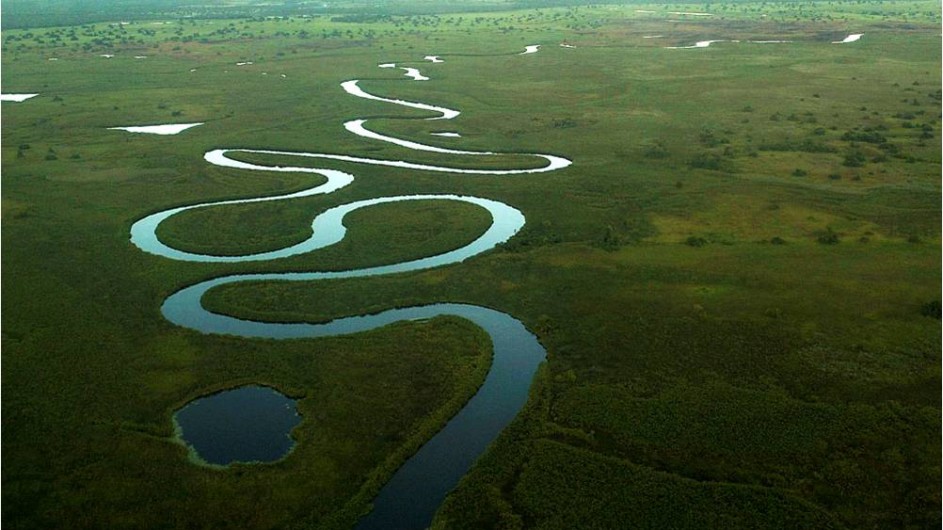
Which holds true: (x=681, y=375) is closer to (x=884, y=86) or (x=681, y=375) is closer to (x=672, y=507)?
(x=672, y=507)

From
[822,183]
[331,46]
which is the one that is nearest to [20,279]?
[822,183]

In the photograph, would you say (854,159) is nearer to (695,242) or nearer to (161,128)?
(695,242)

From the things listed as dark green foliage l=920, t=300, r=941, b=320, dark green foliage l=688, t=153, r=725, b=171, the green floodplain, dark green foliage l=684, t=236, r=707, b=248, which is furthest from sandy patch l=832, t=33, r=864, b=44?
dark green foliage l=920, t=300, r=941, b=320

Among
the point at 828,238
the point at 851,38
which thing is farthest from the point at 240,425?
the point at 851,38

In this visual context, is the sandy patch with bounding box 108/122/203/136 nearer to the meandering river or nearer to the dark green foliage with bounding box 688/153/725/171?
the meandering river

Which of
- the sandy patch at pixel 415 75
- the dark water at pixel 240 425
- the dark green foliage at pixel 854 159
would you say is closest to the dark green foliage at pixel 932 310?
the dark green foliage at pixel 854 159

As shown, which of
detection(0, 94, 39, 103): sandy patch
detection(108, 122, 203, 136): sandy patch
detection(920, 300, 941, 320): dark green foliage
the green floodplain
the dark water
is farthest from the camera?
detection(0, 94, 39, 103): sandy patch
